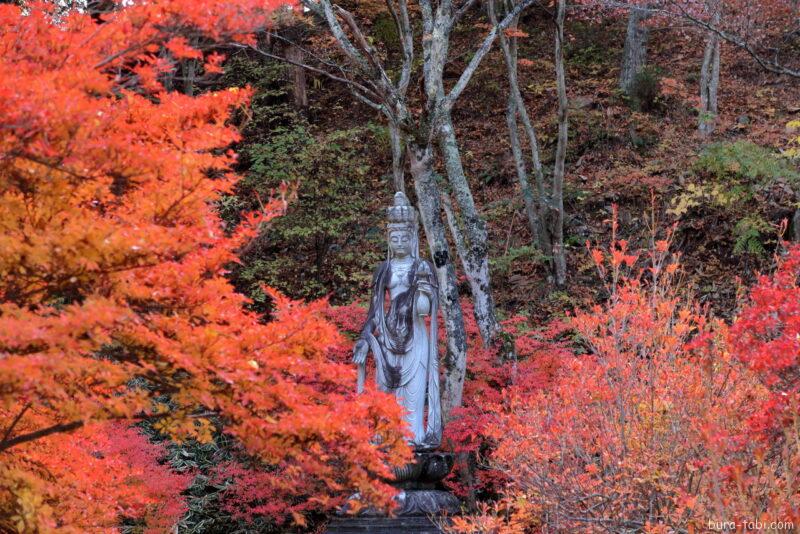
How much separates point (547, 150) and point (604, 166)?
53.9 inches

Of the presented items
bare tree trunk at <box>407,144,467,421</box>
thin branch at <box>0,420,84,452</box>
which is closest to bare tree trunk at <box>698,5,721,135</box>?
bare tree trunk at <box>407,144,467,421</box>

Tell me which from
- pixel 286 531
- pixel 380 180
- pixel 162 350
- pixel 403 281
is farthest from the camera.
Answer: pixel 380 180

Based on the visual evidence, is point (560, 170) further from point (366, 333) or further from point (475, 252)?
point (366, 333)

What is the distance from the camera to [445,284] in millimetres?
11039

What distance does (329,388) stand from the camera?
9.95 metres

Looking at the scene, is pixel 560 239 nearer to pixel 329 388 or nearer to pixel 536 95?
pixel 536 95

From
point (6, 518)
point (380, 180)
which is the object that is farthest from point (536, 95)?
point (6, 518)

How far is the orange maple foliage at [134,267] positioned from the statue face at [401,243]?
11.8ft

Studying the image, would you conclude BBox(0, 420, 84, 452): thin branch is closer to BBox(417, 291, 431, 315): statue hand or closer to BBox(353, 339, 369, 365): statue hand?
BBox(353, 339, 369, 365): statue hand

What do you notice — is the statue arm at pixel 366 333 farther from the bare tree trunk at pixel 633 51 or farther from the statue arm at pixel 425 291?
the bare tree trunk at pixel 633 51

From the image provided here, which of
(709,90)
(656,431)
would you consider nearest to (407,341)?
(656,431)

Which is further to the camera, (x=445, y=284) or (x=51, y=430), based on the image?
(x=445, y=284)

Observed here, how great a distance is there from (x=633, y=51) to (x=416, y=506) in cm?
1291

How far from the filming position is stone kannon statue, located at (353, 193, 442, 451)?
939 cm
